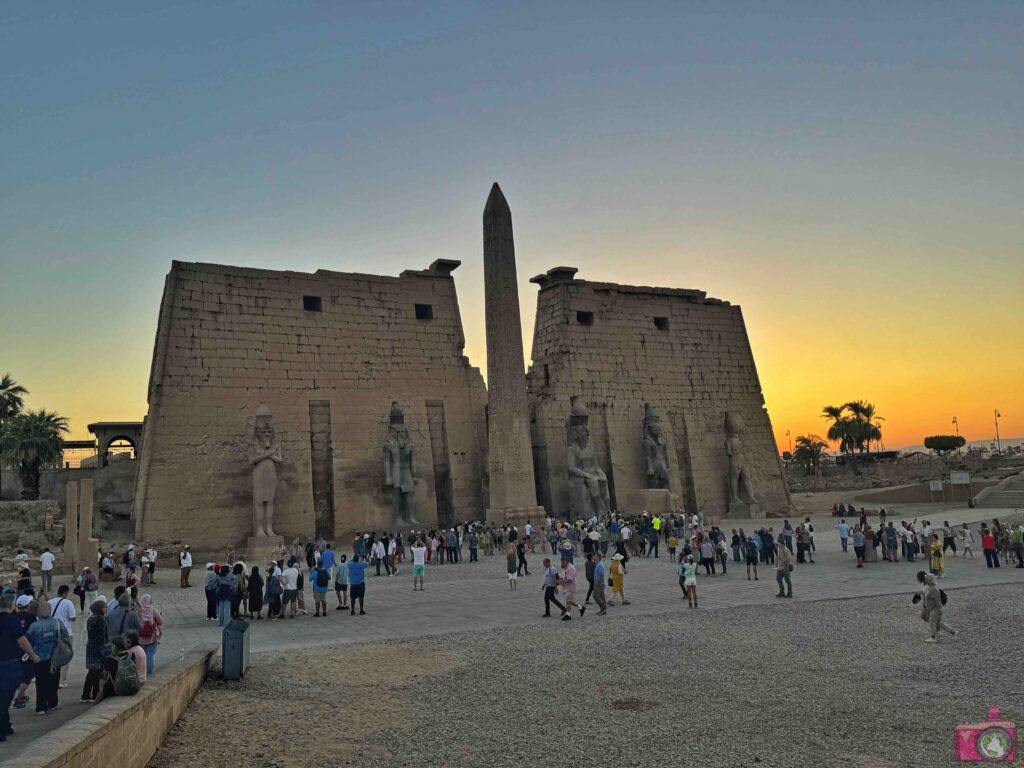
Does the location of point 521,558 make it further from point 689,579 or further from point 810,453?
point 810,453

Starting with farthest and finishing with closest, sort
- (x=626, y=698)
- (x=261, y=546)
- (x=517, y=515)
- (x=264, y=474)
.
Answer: (x=517, y=515) → (x=264, y=474) → (x=261, y=546) → (x=626, y=698)

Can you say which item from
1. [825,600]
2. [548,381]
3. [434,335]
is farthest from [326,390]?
[825,600]

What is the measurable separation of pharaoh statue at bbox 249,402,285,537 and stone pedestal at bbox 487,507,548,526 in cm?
604

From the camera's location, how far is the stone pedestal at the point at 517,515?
22.0 metres

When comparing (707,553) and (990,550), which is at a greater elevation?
(707,553)

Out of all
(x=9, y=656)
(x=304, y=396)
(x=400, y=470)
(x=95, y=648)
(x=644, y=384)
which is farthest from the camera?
(x=644, y=384)

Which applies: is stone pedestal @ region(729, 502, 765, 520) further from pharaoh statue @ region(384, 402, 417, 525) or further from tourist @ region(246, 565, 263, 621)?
tourist @ region(246, 565, 263, 621)

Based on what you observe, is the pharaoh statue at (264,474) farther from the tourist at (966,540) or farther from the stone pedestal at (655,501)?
the tourist at (966,540)

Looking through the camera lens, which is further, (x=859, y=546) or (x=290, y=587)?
(x=859, y=546)

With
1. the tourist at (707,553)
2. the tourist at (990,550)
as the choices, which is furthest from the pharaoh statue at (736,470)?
the tourist at (707,553)

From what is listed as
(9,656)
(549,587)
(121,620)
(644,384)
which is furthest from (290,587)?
(644,384)

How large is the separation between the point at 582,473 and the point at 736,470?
7.85 metres

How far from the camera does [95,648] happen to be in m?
6.50

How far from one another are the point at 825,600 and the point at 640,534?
800 cm
